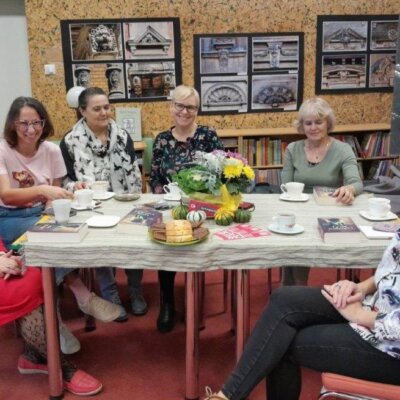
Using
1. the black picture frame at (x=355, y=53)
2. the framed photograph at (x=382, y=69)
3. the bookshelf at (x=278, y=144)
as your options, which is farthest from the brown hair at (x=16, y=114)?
the framed photograph at (x=382, y=69)

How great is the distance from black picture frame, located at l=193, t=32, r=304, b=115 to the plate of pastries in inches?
113

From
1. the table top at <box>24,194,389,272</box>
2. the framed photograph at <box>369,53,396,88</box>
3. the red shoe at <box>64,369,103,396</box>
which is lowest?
the red shoe at <box>64,369,103,396</box>

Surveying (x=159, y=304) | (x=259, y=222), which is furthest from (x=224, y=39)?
(x=259, y=222)

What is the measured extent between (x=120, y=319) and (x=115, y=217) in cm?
91

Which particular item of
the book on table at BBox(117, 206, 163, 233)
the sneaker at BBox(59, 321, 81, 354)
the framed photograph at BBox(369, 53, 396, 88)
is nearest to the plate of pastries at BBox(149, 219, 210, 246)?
the book on table at BBox(117, 206, 163, 233)

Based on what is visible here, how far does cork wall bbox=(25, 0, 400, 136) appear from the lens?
14.5 feet

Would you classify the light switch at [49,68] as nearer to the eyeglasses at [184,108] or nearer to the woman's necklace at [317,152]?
the eyeglasses at [184,108]

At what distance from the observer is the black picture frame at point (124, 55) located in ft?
14.6

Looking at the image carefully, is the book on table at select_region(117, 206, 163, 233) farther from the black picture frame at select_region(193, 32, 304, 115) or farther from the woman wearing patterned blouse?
the black picture frame at select_region(193, 32, 304, 115)

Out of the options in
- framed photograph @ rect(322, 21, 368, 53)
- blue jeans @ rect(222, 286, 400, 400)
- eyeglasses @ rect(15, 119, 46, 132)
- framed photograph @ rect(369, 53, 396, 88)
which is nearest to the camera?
blue jeans @ rect(222, 286, 400, 400)

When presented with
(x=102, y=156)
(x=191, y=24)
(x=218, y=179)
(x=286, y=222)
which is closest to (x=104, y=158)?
(x=102, y=156)

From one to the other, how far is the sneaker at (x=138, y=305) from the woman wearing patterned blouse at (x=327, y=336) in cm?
130

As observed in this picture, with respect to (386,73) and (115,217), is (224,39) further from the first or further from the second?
(115,217)

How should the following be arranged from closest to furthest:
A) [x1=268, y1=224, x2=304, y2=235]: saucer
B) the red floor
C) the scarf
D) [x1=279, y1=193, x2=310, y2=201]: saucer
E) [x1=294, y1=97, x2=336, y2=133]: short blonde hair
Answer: [x1=268, y1=224, x2=304, y2=235]: saucer → the red floor → [x1=279, y1=193, x2=310, y2=201]: saucer → [x1=294, y1=97, x2=336, y2=133]: short blonde hair → the scarf
